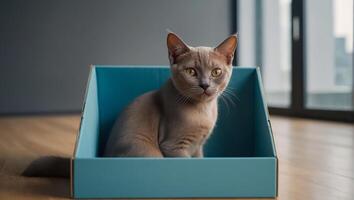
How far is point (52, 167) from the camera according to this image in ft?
4.73

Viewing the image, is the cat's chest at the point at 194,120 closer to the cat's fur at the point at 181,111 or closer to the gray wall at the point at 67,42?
the cat's fur at the point at 181,111

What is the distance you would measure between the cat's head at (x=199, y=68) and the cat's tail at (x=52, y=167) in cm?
42

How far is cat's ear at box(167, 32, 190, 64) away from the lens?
50.8 inches

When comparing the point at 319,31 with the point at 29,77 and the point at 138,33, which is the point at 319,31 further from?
the point at 29,77

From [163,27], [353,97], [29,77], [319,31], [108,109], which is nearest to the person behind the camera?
[108,109]

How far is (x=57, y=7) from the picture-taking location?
15.5ft

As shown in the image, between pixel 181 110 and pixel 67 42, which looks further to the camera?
pixel 67 42

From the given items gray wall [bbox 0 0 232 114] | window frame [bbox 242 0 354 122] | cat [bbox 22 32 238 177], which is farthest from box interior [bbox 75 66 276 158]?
gray wall [bbox 0 0 232 114]

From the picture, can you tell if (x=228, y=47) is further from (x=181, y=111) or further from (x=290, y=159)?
(x=290, y=159)

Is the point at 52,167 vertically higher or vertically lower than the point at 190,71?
lower

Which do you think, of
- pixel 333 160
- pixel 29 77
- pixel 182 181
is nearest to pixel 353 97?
pixel 333 160

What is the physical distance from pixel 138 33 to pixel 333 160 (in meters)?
3.44

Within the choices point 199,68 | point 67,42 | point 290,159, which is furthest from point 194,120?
point 67,42

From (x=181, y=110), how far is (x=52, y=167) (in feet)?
1.43
